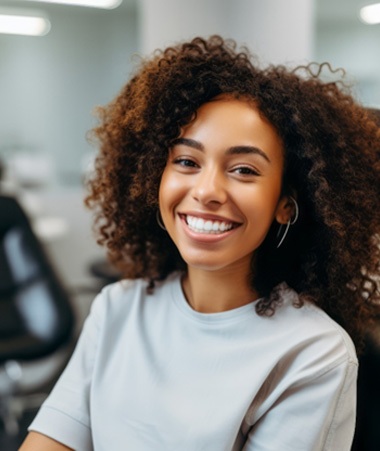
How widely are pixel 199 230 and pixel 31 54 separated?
9.15 feet

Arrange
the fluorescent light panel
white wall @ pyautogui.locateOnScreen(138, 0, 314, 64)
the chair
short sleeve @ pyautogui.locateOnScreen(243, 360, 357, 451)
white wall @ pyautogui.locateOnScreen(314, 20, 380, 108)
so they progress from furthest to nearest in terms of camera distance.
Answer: white wall @ pyautogui.locateOnScreen(314, 20, 380, 108)
the fluorescent light panel
white wall @ pyautogui.locateOnScreen(138, 0, 314, 64)
the chair
short sleeve @ pyautogui.locateOnScreen(243, 360, 357, 451)

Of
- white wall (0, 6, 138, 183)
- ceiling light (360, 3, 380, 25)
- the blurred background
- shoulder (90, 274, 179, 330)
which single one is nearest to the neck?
shoulder (90, 274, 179, 330)

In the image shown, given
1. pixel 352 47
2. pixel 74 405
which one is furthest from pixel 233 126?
pixel 352 47

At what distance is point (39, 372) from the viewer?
305cm

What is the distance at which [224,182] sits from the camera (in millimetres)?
925

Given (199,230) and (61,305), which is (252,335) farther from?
(61,305)

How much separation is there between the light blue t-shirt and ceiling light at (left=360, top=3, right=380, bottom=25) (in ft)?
10.0

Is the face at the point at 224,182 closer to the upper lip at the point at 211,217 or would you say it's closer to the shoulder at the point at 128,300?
the upper lip at the point at 211,217

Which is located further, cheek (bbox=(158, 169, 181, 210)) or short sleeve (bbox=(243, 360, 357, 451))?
cheek (bbox=(158, 169, 181, 210))

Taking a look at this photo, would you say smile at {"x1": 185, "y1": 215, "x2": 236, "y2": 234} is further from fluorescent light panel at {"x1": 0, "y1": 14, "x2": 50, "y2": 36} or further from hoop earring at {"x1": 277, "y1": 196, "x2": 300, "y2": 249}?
fluorescent light panel at {"x1": 0, "y1": 14, "x2": 50, "y2": 36}

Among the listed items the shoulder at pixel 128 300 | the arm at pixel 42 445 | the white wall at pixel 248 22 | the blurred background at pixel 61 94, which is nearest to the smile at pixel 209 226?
the shoulder at pixel 128 300

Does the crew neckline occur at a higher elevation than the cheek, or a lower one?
lower

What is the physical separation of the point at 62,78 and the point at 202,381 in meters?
2.80

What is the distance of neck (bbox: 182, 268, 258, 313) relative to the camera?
1.05 metres
